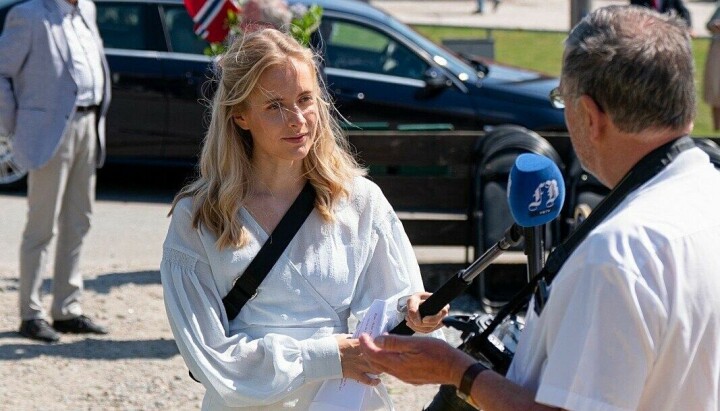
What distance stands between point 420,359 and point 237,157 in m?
1.12

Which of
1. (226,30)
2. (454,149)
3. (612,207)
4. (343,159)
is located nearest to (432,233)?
(454,149)

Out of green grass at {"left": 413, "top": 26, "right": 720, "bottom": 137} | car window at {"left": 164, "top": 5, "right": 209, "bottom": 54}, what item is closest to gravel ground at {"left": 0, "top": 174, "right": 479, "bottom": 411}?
car window at {"left": 164, "top": 5, "right": 209, "bottom": 54}

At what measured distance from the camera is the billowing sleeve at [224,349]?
300 centimetres

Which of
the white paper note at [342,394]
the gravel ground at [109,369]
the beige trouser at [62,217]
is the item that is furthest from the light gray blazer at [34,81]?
the white paper note at [342,394]

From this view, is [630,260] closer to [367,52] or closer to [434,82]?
[434,82]

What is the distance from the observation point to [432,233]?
7.80 meters

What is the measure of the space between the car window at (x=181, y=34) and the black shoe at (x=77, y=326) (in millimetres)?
4215

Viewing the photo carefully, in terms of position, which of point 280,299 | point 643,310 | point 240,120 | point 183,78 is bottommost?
point 183,78

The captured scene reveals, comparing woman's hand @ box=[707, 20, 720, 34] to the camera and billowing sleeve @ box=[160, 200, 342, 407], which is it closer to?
billowing sleeve @ box=[160, 200, 342, 407]

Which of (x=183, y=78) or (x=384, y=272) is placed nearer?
(x=384, y=272)

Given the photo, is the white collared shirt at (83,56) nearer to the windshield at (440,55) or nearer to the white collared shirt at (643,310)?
the windshield at (440,55)

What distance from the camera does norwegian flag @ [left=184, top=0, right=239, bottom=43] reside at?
7.95 m

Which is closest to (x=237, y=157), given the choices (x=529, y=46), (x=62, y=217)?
(x=62, y=217)

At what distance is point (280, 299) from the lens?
3117 millimetres
